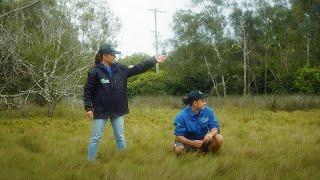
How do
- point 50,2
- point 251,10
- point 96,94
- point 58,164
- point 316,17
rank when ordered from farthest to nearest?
point 251,10
point 316,17
point 50,2
point 96,94
point 58,164

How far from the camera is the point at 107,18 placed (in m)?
36.0

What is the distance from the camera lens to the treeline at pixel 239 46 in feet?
110

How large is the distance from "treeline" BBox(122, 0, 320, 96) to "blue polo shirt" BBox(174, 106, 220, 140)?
2489cm

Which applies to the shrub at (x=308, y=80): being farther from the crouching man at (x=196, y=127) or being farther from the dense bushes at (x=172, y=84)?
the crouching man at (x=196, y=127)

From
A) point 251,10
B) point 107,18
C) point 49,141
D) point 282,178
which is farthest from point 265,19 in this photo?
point 282,178

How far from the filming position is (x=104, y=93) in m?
6.79

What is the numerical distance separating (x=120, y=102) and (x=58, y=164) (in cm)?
128

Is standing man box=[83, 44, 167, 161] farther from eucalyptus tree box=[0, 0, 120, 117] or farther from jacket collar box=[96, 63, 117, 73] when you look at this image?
eucalyptus tree box=[0, 0, 120, 117]

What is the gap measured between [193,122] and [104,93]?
1588mm

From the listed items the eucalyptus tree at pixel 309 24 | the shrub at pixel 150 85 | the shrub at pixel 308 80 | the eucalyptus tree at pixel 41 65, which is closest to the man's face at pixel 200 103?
the eucalyptus tree at pixel 41 65

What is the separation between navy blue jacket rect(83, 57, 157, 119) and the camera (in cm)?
675

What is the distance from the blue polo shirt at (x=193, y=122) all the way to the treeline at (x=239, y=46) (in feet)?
81.7

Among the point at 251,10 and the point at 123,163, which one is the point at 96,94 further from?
the point at 251,10

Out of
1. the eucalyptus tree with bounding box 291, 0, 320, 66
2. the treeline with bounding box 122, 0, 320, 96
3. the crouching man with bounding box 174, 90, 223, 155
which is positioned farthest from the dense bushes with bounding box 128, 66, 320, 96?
the crouching man with bounding box 174, 90, 223, 155
